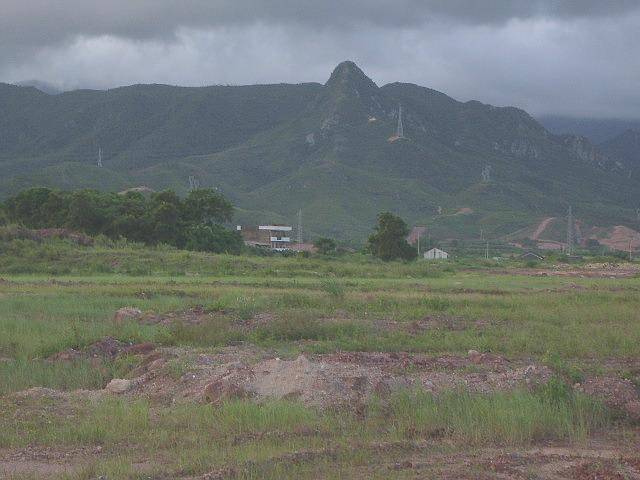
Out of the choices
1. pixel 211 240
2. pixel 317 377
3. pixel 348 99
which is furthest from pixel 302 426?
pixel 348 99

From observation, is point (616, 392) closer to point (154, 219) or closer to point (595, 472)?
point (595, 472)

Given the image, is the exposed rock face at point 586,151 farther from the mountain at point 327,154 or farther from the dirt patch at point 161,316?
the dirt patch at point 161,316

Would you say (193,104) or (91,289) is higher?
(193,104)

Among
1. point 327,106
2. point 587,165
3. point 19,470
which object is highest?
point 327,106

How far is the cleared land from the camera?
944 centimetres

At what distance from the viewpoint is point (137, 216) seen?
205 ft

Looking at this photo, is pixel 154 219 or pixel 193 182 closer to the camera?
pixel 154 219

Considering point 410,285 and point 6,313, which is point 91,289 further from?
point 410,285

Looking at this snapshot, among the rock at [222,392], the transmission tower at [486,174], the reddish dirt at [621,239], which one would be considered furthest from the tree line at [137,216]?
the transmission tower at [486,174]

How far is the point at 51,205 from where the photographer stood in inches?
2532

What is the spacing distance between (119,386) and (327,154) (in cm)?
12029

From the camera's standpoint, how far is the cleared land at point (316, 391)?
944 centimetres

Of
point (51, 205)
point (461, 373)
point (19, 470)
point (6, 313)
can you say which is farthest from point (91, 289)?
point (51, 205)

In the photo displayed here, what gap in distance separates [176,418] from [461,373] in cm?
484
